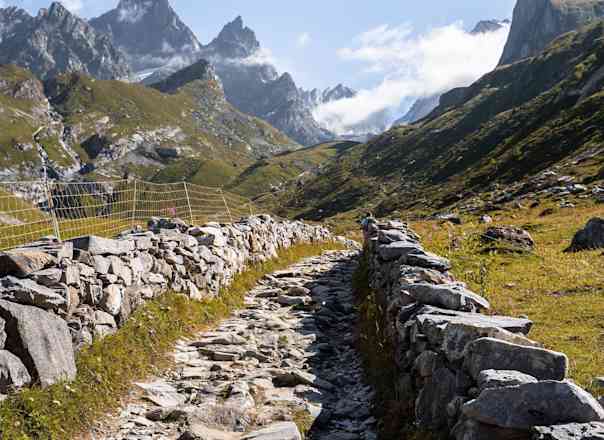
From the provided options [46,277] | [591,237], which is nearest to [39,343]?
[46,277]

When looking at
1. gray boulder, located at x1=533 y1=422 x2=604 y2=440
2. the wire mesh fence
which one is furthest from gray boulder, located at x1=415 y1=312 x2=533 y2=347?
the wire mesh fence

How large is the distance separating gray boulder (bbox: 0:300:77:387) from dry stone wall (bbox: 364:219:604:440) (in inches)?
213

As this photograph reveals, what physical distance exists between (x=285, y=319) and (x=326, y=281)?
22.3ft

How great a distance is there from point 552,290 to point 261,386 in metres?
8.49

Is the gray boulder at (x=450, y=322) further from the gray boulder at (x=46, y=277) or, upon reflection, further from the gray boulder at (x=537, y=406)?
the gray boulder at (x=46, y=277)

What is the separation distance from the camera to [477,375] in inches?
217

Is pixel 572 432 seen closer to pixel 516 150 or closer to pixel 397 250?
pixel 397 250

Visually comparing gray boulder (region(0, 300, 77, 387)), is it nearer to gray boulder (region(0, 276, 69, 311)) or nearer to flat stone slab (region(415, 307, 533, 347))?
gray boulder (region(0, 276, 69, 311))

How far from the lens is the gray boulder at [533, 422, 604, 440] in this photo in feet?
13.0

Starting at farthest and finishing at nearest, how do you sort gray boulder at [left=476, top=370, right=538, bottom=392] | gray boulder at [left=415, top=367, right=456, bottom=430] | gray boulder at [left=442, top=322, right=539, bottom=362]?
1. gray boulder at [left=415, top=367, right=456, bottom=430]
2. gray boulder at [left=442, top=322, right=539, bottom=362]
3. gray boulder at [left=476, top=370, right=538, bottom=392]

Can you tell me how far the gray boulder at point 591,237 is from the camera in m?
20.2

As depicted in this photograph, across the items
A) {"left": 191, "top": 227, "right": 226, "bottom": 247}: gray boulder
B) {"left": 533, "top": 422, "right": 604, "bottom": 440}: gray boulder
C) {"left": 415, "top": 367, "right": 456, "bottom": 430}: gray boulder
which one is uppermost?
{"left": 191, "top": 227, "right": 226, "bottom": 247}: gray boulder

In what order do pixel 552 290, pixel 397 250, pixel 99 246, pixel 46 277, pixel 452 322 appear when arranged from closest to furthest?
1. pixel 452 322
2. pixel 46 277
3. pixel 99 246
4. pixel 552 290
5. pixel 397 250

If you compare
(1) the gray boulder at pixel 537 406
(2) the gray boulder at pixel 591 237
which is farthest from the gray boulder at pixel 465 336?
(2) the gray boulder at pixel 591 237
